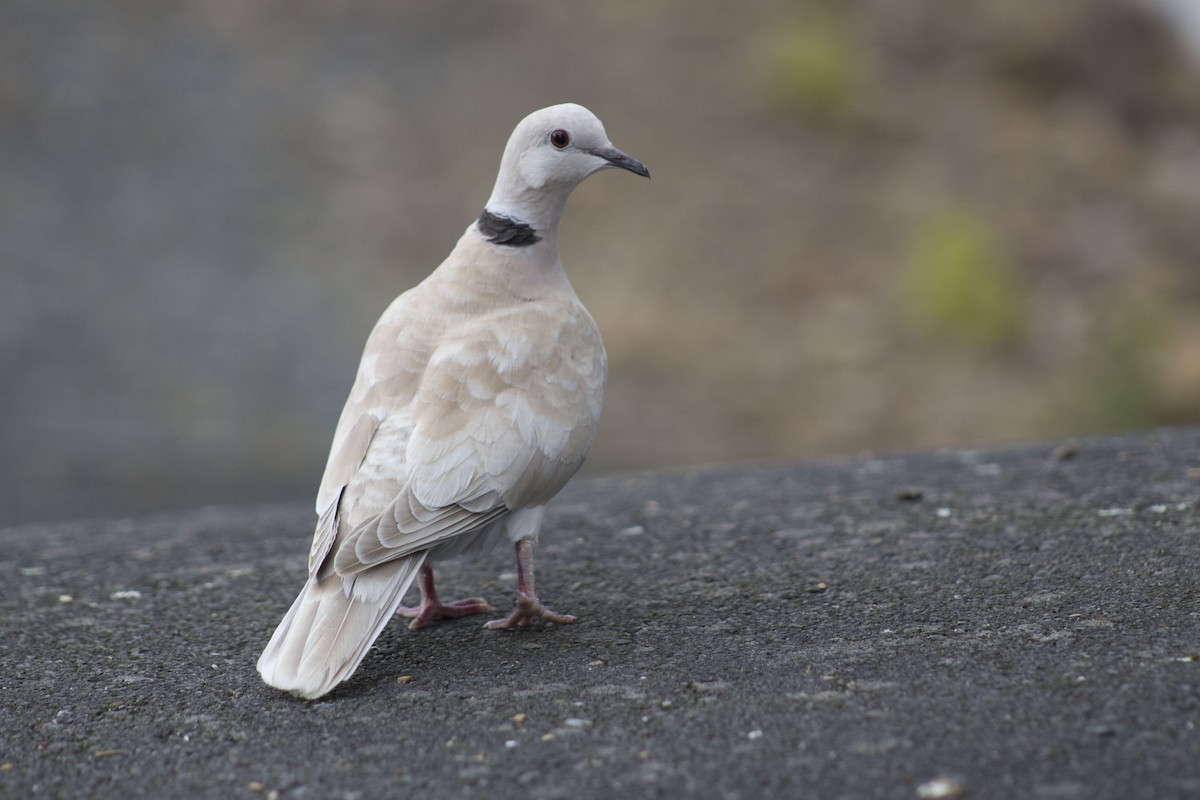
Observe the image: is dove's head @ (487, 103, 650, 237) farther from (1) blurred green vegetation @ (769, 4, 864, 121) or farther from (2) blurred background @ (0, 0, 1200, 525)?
(1) blurred green vegetation @ (769, 4, 864, 121)

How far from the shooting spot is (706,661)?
10.7 ft

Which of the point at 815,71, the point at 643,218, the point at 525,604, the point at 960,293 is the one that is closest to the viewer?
the point at 525,604

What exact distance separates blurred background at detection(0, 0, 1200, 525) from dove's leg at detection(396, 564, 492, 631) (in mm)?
5361

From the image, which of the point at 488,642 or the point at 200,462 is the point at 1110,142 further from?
the point at 488,642

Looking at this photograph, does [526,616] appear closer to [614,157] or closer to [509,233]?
[509,233]

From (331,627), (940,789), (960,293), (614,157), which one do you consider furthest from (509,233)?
(960,293)

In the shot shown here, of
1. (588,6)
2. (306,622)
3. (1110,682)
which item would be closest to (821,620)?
(1110,682)

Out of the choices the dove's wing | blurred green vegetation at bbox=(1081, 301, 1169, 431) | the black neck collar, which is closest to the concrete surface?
the dove's wing

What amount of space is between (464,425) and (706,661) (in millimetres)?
923

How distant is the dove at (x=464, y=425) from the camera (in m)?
3.27

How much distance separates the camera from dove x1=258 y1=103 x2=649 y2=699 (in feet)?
10.7

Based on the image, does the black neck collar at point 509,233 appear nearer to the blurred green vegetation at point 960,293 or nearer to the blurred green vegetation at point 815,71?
the blurred green vegetation at point 960,293

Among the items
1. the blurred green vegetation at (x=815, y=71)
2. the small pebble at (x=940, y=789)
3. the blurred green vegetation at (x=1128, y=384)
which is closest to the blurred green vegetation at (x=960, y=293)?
the blurred green vegetation at (x=1128, y=384)

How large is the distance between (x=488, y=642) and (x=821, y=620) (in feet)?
3.04
